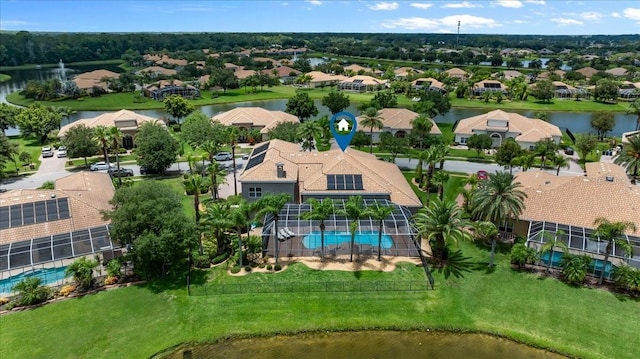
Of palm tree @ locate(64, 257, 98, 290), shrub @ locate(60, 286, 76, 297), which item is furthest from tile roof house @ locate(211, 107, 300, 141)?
shrub @ locate(60, 286, 76, 297)

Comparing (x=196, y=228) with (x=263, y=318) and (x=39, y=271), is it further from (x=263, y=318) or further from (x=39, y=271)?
(x=39, y=271)

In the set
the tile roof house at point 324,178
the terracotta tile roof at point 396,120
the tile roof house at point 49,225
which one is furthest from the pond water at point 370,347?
the terracotta tile roof at point 396,120

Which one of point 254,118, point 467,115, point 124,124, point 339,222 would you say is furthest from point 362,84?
point 339,222

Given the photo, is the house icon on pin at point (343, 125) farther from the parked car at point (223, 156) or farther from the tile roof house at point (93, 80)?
the tile roof house at point (93, 80)

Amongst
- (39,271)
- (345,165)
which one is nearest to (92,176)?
(39,271)

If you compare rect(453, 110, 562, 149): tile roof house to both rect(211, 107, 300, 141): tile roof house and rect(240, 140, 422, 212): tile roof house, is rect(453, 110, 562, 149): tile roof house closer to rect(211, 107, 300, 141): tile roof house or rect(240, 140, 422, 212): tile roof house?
rect(211, 107, 300, 141): tile roof house

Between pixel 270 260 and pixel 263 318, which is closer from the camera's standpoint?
pixel 263 318
